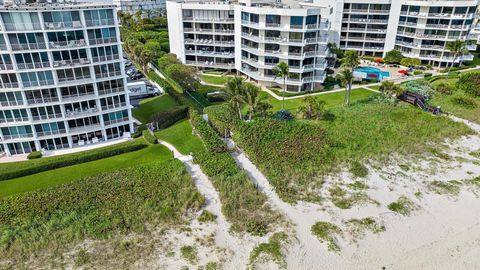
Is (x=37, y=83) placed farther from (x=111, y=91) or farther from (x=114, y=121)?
(x=114, y=121)

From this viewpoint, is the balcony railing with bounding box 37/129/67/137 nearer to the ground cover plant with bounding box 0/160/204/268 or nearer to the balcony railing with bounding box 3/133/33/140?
the balcony railing with bounding box 3/133/33/140

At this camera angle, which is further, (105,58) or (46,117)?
(105,58)

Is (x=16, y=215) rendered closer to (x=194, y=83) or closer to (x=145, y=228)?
(x=145, y=228)

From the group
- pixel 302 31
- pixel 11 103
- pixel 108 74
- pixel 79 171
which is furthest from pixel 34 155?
pixel 302 31

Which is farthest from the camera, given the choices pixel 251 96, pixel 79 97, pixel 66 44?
pixel 251 96

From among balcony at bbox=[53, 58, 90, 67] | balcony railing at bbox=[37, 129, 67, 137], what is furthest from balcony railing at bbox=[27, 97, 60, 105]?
balcony at bbox=[53, 58, 90, 67]
